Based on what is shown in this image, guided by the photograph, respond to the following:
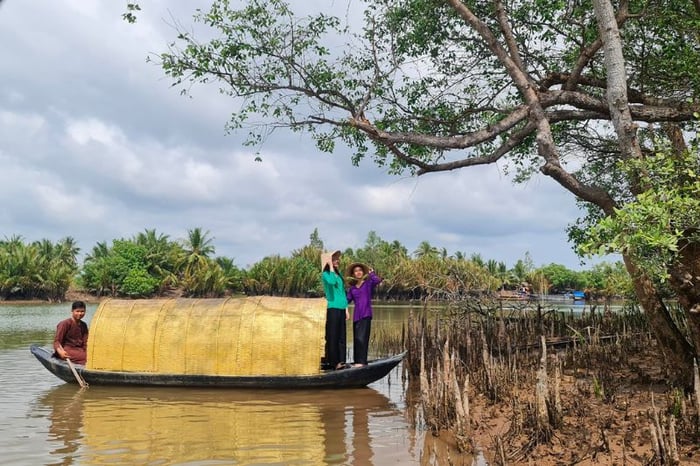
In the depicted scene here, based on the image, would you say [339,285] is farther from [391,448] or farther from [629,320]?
[629,320]

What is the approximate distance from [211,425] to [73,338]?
13.8ft

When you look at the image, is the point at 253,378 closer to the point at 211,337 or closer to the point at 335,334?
the point at 211,337

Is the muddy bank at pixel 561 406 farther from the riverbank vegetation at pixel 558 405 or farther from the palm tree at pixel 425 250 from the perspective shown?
the palm tree at pixel 425 250

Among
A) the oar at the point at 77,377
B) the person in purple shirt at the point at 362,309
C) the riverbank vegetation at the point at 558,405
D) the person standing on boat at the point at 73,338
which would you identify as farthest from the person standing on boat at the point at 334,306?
the person standing on boat at the point at 73,338

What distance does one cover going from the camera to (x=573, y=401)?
225 inches

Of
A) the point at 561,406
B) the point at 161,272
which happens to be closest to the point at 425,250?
the point at 161,272

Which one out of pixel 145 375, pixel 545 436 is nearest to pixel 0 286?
pixel 145 375

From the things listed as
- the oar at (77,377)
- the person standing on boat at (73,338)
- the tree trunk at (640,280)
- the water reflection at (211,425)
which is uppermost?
the tree trunk at (640,280)

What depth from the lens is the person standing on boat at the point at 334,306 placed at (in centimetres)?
859

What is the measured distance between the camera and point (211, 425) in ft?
21.9

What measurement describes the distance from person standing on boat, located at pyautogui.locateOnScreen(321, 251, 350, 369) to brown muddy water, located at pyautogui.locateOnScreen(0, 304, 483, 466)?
66cm

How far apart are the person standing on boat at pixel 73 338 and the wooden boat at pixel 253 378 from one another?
0.33 metres

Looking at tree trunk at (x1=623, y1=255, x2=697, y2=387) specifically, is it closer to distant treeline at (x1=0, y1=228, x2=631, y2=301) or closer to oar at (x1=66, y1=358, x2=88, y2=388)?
oar at (x1=66, y1=358, x2=88, y2=388)

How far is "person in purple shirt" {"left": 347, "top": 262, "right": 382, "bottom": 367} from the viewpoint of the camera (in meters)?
8.70
